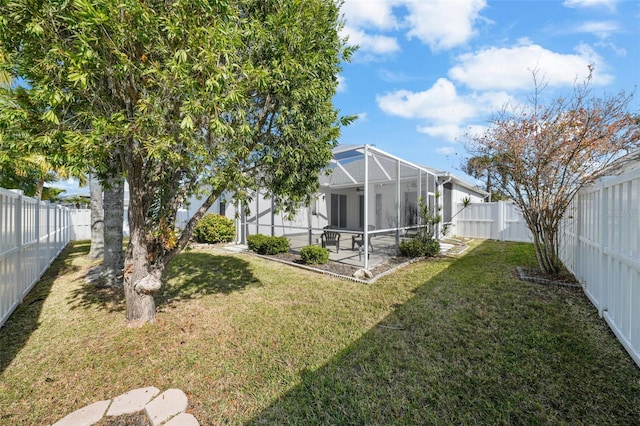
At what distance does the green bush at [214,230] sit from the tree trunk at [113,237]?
646 centimetres

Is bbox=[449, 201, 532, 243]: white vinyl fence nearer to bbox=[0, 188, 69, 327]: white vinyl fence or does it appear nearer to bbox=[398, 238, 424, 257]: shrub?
bbox=[398, 238, 424, 257]: shrub

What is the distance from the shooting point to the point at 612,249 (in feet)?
12.4

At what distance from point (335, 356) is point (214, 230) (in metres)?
10.9

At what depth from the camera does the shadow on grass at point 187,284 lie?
5.25m

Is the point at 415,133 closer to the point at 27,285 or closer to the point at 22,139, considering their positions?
the point at 22,139

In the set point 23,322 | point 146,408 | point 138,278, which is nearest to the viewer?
point 146,408

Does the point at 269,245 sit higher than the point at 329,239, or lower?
lower

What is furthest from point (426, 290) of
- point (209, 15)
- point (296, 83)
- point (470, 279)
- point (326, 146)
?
point (209, 15)

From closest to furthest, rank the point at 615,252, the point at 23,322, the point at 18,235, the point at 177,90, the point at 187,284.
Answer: the point at 177,90
the point at 615,252
the point at 23,322
the point at 18,235
the point at 187,284

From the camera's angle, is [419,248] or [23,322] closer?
[23,322]

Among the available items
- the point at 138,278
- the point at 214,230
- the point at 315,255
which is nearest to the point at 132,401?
the point at 138,278

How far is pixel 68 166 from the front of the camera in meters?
2.68

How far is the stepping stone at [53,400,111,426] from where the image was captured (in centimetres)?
231

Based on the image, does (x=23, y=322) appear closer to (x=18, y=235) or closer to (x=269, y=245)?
(x=18, y=235)
